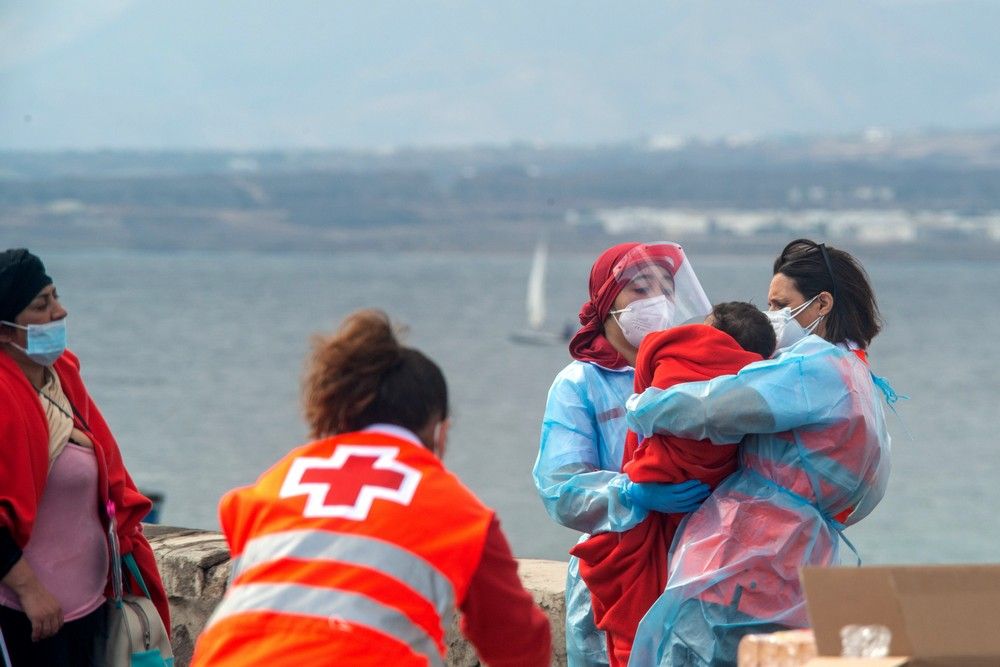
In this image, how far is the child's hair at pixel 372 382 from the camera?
226 cm

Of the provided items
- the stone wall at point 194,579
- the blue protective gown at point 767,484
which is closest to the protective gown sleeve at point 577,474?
the blue protective gown at point 767,484

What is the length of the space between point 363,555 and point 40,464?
1151 mm

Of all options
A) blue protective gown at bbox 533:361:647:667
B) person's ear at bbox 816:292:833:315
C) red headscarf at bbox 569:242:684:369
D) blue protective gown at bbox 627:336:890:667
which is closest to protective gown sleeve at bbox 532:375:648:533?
blue protective gown at bbox 533:361:647:667

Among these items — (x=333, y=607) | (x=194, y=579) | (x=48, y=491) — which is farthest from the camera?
(x=194, y=579)

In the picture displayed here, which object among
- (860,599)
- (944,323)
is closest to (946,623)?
(860,599)

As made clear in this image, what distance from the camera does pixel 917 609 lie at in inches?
84.4

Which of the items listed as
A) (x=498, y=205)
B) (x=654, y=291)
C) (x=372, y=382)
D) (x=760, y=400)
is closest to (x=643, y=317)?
(x=654, y=291)

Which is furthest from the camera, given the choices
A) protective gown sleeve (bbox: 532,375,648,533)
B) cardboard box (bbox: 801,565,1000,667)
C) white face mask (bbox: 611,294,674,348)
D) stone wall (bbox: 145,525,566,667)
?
stone wall (bbox: 145,525,566,667)

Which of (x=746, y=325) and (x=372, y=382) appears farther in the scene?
(x=746, y=325)

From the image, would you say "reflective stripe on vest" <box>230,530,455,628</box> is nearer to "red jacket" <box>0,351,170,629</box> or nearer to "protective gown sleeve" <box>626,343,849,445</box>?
"protective gown sleeve" <box>626,343,849,445</box>

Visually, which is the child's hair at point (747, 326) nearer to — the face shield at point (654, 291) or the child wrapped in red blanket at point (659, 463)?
the child wrapped in red blanket at point (659, 463)

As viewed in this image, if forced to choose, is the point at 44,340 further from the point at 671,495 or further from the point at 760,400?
the point at 760,400

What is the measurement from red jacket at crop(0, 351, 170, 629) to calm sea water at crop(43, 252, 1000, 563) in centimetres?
61

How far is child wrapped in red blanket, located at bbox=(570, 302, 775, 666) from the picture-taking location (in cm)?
293
